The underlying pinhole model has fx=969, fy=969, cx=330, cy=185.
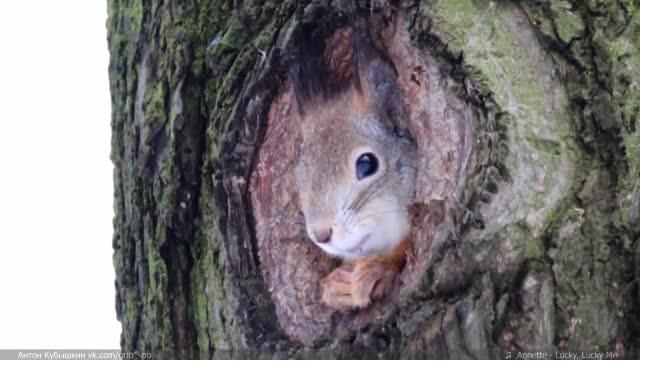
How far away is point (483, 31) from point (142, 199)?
98 centimetres

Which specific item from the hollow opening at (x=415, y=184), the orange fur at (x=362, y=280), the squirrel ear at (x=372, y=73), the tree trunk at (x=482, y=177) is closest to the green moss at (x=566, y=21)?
the tree trunk at (x=482, y=177)

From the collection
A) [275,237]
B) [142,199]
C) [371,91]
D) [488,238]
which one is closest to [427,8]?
[371,91]

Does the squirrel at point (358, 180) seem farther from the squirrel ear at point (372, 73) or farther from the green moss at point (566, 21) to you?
the green moss at point (566, 21)

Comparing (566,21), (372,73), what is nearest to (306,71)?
(372,73)

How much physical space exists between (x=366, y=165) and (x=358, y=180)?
5 centimetres

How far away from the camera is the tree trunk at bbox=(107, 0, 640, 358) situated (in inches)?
72.8

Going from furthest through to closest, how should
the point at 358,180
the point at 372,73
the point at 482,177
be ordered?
the point at 358,180
the point at 372,73
the point at 482,177

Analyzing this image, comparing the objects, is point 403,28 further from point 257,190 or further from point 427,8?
point 257,190

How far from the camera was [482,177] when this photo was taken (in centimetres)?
191

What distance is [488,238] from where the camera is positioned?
189 centimetres

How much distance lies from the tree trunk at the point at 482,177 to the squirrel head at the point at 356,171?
14 centimetres

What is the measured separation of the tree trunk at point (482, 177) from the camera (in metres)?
1.85

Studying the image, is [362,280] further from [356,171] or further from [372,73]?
[372,73]

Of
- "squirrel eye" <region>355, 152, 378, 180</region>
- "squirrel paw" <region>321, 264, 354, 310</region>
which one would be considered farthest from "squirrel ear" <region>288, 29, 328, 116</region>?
"squirrel paw" <region>321, 264, 354, 310</region>
